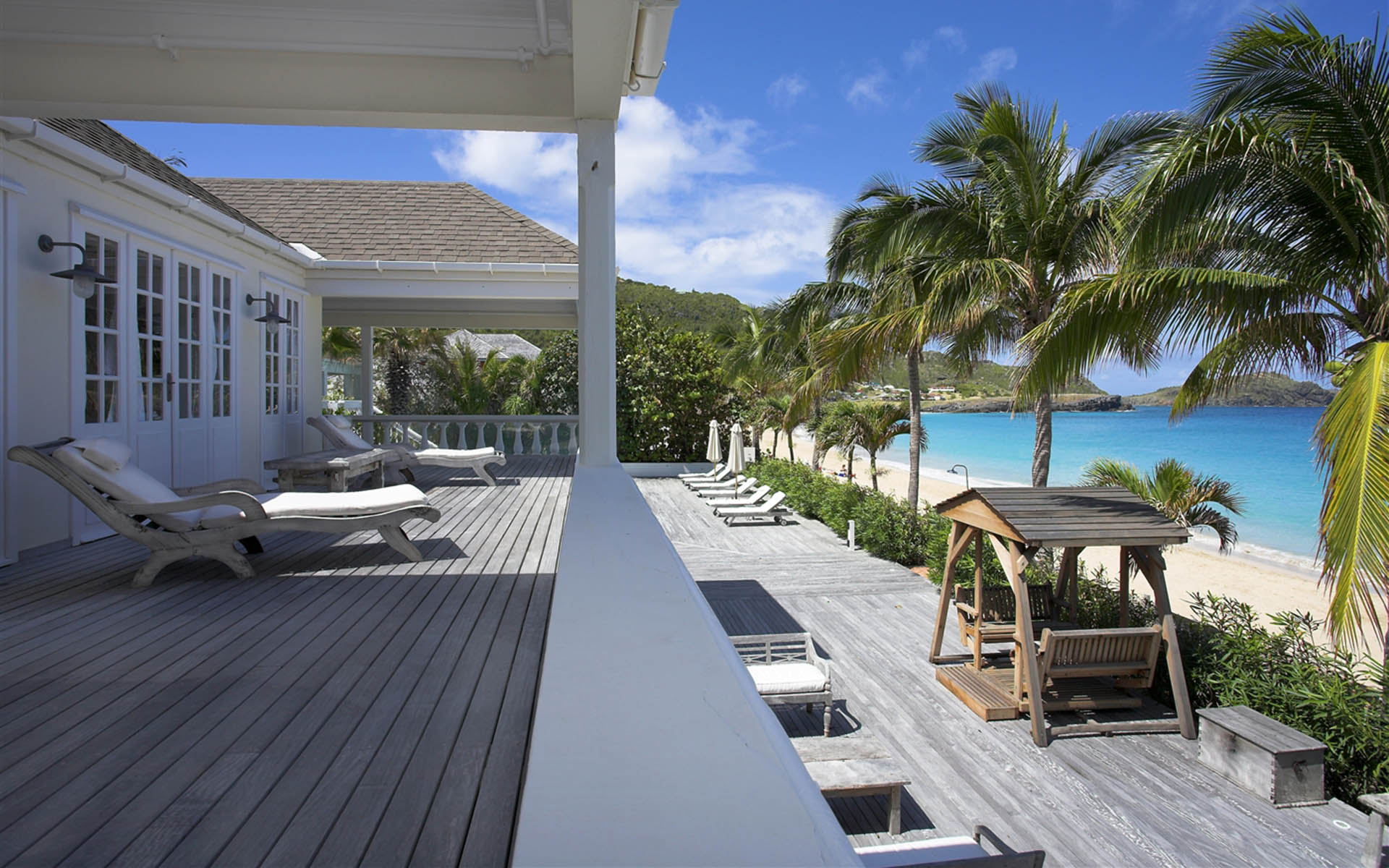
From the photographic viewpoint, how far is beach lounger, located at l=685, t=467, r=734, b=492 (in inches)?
737

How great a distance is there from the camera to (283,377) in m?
9.84

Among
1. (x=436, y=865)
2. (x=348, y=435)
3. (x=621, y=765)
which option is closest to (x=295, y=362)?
(x=348, y=435)

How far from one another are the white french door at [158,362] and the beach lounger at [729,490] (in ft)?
35.4

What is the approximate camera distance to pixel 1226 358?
7797 millimetres

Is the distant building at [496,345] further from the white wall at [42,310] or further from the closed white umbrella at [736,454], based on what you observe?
the white wall at [42,310]

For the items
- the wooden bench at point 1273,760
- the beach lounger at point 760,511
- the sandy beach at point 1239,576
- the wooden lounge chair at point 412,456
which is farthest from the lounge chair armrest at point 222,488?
the beach lounger at point 760,511

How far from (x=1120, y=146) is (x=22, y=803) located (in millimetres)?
11915

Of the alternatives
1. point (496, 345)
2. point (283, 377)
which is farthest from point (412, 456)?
point (496, 345)

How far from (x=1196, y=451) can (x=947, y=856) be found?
6447 centimetres

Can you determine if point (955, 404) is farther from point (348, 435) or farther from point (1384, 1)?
point (348, 435)

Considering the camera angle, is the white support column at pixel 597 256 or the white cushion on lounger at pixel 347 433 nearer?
the white support column at pixel 597 256

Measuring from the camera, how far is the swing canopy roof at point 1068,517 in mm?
6672

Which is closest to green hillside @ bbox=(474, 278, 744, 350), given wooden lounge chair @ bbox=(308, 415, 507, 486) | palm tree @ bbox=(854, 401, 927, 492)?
palm tree @ bbox=(854, 401, 927, 492)

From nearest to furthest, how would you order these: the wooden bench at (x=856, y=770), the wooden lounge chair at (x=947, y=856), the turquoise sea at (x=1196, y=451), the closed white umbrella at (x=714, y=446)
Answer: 1. the wooden lounge chair at (x=947, y=856)
2. the wooden bench at (x=856, y=770)
3. the closed white umbrella at (x=714, y=446)
4. the turquoise sea at (x=1196, y=451)
